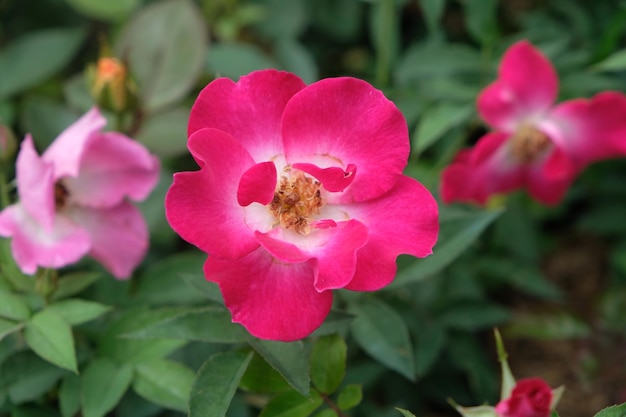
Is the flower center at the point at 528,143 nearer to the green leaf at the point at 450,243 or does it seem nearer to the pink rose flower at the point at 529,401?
the green leaf at the point at 450,243

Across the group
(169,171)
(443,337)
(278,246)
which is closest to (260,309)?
(278,246)

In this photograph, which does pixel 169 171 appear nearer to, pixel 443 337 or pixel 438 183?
pixel 438 183

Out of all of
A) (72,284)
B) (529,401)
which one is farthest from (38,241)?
(529,401)

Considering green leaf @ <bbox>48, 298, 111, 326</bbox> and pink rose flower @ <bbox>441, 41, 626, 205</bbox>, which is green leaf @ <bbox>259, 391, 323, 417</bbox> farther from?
pink rose flower @ <bbox>441, 41, 626, 205</bbox>

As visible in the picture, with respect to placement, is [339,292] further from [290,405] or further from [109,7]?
[109,7]

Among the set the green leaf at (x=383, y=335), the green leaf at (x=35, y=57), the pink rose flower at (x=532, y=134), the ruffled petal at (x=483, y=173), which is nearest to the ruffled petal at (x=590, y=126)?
the pink rose flower at (x=532, y=134)

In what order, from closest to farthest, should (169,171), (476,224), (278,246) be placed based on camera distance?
(278,246), (476,224), (169,171)

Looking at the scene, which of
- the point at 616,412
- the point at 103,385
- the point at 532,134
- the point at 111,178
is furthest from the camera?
the point at 532,134
